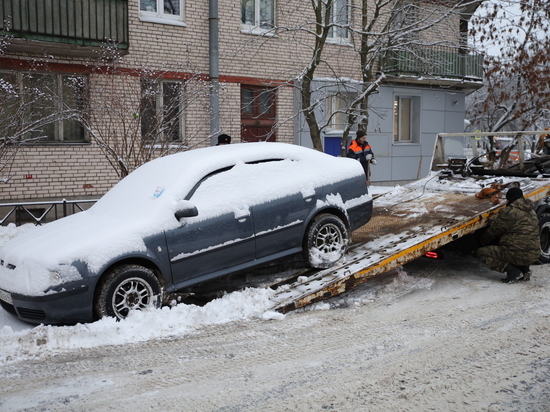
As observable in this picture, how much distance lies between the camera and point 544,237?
8.75 m

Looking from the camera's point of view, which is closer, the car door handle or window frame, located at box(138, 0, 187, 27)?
the car door handle

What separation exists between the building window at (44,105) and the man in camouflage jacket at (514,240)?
7835 millimetres

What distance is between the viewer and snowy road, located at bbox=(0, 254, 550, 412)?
409 cm

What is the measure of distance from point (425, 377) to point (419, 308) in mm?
1980

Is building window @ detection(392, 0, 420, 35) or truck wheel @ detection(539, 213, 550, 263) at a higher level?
building window @ detection(392, 0, 420, 35)

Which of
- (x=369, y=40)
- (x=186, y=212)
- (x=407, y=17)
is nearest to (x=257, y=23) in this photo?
(x=369, y=40)

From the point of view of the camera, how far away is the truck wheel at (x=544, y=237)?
852 cm

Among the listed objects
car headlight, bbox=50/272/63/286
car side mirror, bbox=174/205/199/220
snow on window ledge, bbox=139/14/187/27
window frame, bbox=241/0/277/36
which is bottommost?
car headlight, bbox=50/272/63/286

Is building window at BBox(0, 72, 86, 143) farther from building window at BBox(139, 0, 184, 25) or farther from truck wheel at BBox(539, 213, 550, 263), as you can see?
truck wheel at BBox(539, 213, 550, 263)

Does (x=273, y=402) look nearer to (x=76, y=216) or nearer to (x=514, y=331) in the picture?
(x=514, y=331)

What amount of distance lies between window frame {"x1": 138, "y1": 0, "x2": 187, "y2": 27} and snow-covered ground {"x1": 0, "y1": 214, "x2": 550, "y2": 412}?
10.0 meters

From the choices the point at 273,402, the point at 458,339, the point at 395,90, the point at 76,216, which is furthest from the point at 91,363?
the point at 395,90

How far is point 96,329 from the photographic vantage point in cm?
536

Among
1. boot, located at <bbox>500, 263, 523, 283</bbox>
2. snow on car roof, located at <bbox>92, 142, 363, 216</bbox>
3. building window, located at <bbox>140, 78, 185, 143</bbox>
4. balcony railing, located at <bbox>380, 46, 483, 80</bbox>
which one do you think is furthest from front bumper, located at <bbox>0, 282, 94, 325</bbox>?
balcony railing, located at <bbox>380, 46, 483, 80</bbox>
